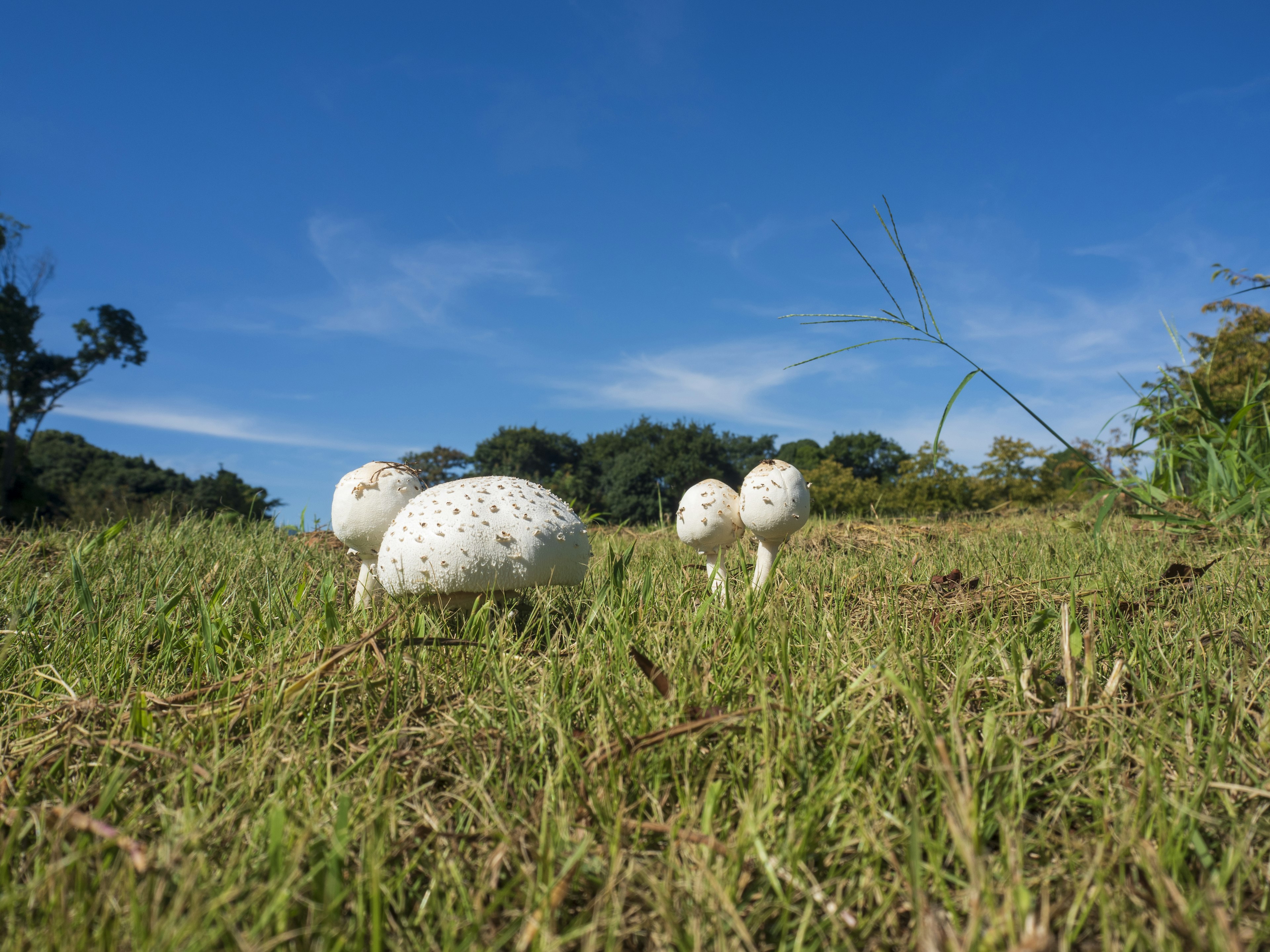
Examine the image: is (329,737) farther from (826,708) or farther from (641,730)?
(826,708)

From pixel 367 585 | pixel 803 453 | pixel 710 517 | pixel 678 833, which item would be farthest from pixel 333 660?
pixel 803 453

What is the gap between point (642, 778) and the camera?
150 cm

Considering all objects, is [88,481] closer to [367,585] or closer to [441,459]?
[441,459]

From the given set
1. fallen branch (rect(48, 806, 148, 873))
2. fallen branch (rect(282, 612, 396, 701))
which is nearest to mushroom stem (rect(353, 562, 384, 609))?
fallen branch (rect(282, 612, 396, 701))

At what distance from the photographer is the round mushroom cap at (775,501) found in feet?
10.8

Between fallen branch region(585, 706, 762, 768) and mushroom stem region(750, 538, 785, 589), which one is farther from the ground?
mushroom stem region(750, 538, 785, 589)

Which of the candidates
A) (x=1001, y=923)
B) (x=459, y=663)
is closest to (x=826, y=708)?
(x=1001, y=923)

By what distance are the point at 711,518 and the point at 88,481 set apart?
119 feet

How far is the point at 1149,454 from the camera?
6.83 metres

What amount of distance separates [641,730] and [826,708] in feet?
1.50

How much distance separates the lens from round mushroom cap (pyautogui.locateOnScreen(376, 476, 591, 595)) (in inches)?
98.2

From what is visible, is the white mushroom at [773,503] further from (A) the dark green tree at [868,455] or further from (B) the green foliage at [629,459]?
(A) the dark green tree at [868,455]

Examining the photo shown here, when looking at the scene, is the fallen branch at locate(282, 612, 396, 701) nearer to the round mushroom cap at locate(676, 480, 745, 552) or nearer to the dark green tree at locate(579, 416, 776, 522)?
the round mushroom cap at locate(676, 480, 745, 552)

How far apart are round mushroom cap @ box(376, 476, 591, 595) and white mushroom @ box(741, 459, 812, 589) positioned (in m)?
1.00
